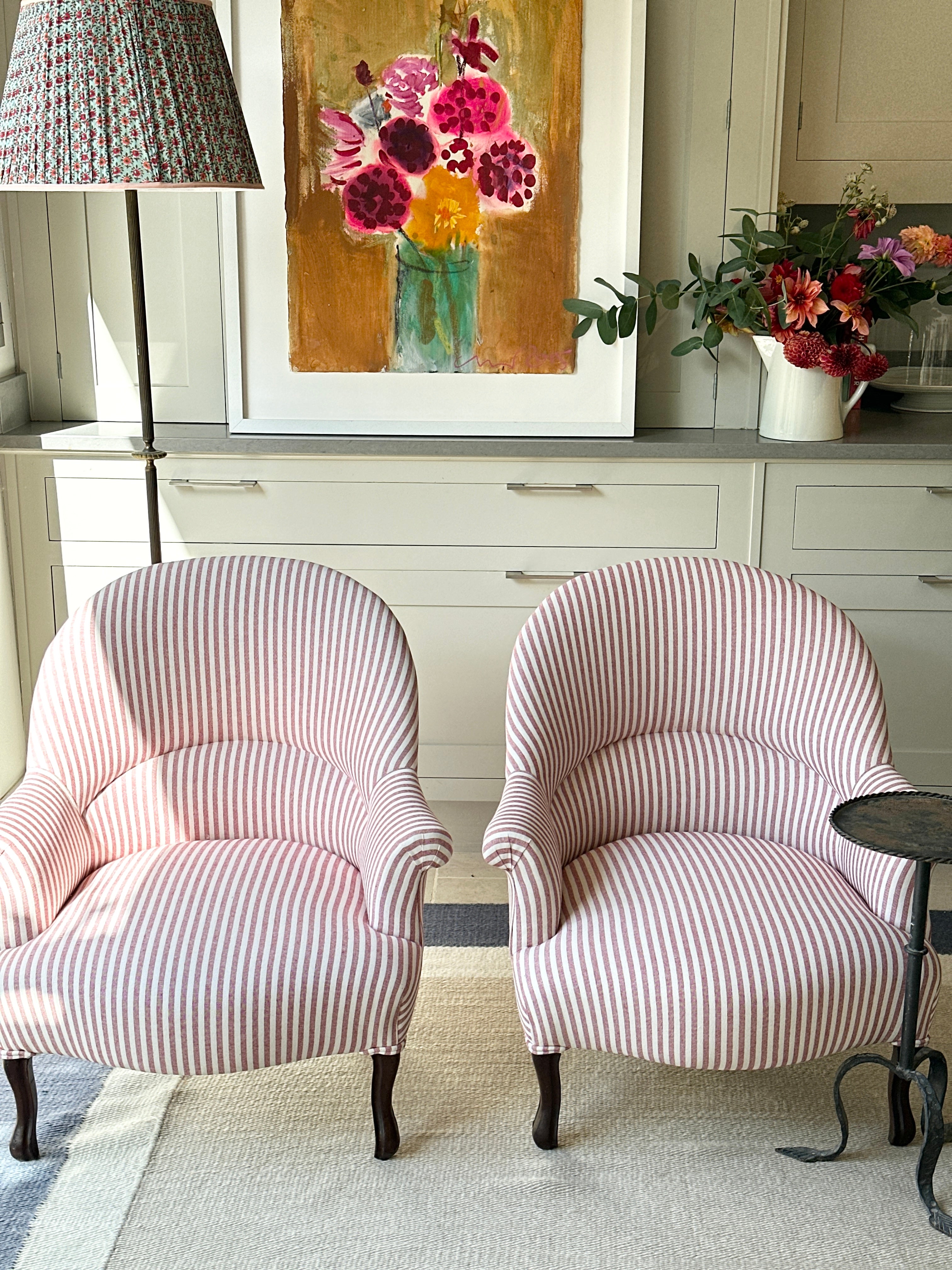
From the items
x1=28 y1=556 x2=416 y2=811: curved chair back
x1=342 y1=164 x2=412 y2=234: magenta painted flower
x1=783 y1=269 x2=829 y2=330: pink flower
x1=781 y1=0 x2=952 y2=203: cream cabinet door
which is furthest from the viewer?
x1=781 y1=0 x2=952 y2=203: cream cabinet door

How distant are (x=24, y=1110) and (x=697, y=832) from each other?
118 cm

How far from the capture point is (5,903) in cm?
177

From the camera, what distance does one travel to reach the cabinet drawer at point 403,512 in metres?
2.80

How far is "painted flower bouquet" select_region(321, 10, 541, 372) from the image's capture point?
270cm

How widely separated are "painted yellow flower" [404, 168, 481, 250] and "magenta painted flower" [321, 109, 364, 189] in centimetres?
16

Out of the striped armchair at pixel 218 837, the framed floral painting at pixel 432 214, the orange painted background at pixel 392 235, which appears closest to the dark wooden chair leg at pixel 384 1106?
the striped armchair at pixel 218 837

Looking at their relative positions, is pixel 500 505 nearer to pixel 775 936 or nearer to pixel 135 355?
pixel 135 355

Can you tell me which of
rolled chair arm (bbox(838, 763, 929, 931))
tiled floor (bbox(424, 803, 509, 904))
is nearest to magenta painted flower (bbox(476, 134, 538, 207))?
tiled floor (bbox(424, 803, 509, 904))


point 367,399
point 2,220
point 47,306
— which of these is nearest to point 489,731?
point 367,399

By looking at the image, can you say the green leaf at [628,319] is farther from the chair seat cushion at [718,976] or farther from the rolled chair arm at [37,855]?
the rolled chair arm at [37,855]

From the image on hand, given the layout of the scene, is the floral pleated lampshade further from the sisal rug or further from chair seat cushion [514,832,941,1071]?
the sisal rug

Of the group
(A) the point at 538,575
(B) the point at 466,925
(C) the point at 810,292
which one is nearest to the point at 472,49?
(C) the point at 810,292

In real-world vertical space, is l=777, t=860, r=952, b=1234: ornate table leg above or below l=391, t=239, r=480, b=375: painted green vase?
below

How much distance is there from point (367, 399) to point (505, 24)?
87 cm
